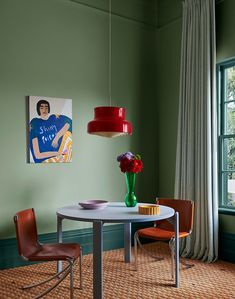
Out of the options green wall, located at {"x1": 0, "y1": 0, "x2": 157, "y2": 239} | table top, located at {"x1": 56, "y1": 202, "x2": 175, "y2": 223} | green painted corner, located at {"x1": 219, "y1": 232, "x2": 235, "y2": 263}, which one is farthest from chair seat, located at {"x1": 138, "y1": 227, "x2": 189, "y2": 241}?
green wall, located at {"x1": 0, "y1": 0, "x2": 157, "y2": 239}

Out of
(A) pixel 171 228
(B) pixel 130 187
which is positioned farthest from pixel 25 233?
(A) pixel 171 228

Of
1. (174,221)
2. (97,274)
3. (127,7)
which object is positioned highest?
(127,7)

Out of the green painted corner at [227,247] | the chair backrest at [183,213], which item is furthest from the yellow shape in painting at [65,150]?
the green painted corner at [227,247]

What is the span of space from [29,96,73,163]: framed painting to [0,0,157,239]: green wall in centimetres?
9

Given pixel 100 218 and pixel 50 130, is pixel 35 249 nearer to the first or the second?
pixel 100 218

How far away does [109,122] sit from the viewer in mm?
3316

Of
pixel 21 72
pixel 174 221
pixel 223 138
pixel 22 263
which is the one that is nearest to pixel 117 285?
pixel 174 221

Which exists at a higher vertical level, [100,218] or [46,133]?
[46,133]

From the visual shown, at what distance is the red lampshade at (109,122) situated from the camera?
10.9ft

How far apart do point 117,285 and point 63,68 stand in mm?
2773

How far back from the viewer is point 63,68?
4777mm

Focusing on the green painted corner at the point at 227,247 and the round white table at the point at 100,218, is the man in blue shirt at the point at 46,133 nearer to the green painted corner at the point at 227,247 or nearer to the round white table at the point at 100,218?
the round white table at the point at 100,218

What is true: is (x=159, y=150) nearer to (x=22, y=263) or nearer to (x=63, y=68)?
(x=63, y=68)

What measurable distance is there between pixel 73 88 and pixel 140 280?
2.57 m
